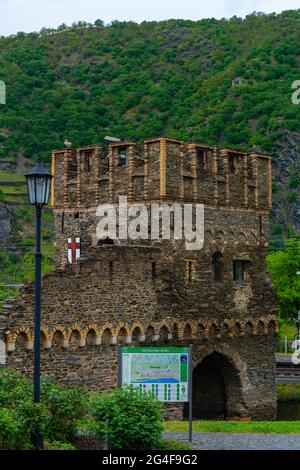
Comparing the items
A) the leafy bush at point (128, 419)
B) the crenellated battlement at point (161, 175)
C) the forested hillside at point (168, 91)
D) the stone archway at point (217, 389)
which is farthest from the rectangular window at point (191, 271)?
the forested hillside at point (168, 91)

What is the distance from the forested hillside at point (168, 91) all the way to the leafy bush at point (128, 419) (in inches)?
2112

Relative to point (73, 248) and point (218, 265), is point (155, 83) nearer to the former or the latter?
point (73, 248)

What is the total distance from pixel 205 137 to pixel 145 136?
6358mm

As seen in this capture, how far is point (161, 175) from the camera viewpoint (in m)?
29.2

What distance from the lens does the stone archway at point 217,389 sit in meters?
Answer: 32.2

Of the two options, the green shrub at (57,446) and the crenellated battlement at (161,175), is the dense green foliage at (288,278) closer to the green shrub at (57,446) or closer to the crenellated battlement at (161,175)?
the crenellated battlement at (161,175)

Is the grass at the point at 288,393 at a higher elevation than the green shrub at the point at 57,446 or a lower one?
lower

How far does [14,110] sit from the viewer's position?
90.3 m

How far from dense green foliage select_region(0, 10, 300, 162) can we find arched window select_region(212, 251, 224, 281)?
136ft

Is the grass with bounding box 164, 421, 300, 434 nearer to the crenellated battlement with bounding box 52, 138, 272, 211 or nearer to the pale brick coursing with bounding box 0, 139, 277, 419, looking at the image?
the pale brick coursing with bounding box 0, 139, 277, 419

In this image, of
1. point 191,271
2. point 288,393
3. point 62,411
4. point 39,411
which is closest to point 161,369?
point 62,411

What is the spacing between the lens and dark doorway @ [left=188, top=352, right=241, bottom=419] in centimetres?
3222

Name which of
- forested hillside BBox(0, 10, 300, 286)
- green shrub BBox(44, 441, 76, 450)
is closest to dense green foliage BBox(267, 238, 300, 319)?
forested hillside BBox(0, 10, 300, 286)
